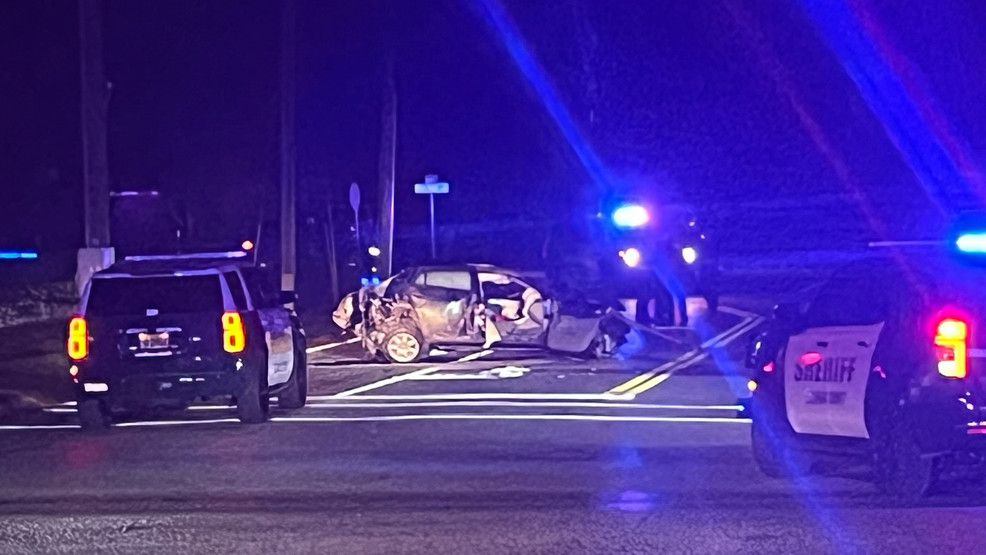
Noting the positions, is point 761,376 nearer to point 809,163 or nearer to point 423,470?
point 423,470

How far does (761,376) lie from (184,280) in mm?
5973

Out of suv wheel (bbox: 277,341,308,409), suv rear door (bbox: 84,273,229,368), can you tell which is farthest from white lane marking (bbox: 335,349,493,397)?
suv rear door (bbox: 84,273,229,368)

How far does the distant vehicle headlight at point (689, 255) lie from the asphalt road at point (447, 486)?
32.9 feet

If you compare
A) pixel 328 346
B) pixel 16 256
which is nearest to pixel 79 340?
pixel 328 346

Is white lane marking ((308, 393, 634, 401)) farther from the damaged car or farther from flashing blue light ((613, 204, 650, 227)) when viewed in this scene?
flashing blue light ((613, 204, 650, 227))

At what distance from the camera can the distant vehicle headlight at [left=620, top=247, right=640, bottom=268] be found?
2473cm

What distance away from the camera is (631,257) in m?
24.8

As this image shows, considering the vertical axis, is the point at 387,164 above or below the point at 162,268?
above

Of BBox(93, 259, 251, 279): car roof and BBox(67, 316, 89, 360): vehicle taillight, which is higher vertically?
BBox(93, 259, 251, 279): car roof

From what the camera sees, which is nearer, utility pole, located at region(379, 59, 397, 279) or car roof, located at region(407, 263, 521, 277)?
car roof, located at region(407, 263, 521, 277)

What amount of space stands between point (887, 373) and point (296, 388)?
302 inches

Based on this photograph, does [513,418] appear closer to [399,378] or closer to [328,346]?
[399,378]

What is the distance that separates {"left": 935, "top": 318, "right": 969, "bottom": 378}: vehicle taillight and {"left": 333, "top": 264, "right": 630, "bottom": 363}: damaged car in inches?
451

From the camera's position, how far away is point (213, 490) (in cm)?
1022
